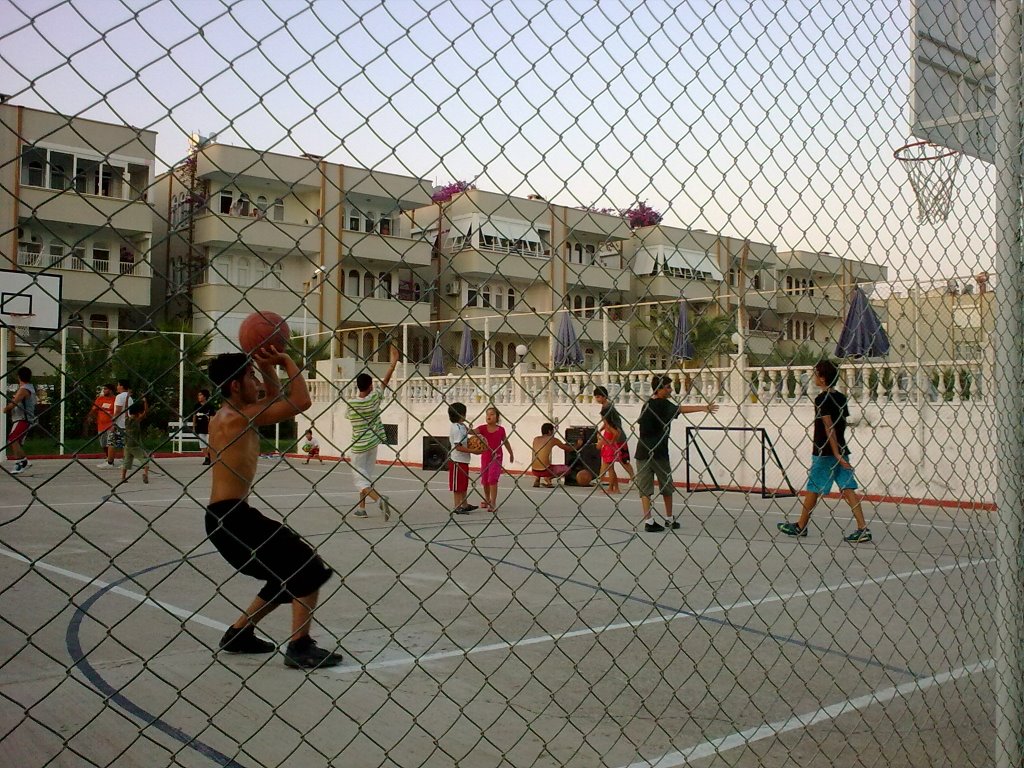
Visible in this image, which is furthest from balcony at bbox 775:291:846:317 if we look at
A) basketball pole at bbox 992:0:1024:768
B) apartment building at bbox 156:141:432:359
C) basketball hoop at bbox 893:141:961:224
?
apartment building at bbox 156:141:432:359

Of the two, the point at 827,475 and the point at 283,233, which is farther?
the point at 827,475

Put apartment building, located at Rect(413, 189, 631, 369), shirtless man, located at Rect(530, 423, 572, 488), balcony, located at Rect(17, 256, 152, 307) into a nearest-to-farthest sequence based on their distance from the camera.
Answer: balcony, located at Rect(17, 256, 152, 307)
apartment building, located at Rect(413, 189, 631, 369)
shirtless man, located at Rect(530, 423, 572, 488)

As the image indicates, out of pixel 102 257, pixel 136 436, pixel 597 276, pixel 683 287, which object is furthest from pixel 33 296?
pixel 136 436

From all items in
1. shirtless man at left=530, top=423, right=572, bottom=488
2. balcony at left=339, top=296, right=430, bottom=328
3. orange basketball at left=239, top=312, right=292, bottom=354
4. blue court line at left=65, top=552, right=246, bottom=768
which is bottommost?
blue court line at left=65, top=552, right=246, bottom=768

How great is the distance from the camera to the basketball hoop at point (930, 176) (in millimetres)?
3674

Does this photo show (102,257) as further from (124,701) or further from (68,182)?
(124,701)

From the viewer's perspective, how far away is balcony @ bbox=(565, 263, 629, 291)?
2.62 m

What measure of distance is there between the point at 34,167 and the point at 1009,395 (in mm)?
3022

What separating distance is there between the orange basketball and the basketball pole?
2.39 metres

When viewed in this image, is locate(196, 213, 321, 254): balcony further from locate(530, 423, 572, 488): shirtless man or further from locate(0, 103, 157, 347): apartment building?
locate(530, 423, 572, 488): shirtless man

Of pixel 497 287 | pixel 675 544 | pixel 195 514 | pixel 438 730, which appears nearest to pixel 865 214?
pixel 497 287

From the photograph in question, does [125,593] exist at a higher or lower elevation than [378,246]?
lower

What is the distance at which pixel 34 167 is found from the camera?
191 cm

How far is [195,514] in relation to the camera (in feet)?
39.3
